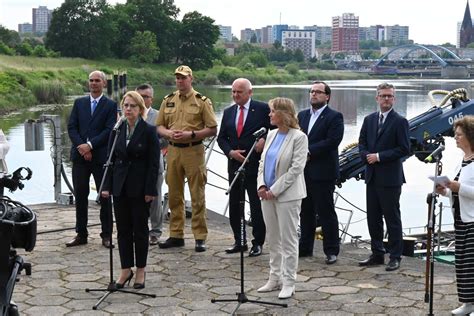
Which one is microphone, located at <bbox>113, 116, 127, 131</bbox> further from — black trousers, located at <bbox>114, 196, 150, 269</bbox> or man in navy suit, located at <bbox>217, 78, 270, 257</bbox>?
man in navy suit, located at <bbox>217, 78, 270, 257</bbox>

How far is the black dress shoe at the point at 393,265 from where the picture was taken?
6.78 metres

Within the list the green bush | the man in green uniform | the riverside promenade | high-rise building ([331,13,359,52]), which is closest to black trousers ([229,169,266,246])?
the riverside promenade

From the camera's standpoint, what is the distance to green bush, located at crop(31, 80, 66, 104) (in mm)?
39500

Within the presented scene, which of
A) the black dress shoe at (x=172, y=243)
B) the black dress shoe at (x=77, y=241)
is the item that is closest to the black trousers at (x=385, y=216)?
the black dress shoe at (x=172, y=243)

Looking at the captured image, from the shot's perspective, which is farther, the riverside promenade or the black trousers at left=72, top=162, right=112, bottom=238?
the black trousers at left=72, top=162, right=112, bottom=238

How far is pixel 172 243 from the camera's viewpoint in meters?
7.72

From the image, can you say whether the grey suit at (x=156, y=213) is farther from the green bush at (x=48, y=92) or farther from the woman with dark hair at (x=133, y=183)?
the green bush at (x=48, y=92)

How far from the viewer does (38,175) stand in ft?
53.6

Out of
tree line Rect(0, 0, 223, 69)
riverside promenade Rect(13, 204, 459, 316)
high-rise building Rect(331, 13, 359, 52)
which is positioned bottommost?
riverside promenade Rect(13, 204, 459, 316)

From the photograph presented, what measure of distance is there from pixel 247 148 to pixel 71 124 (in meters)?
1.77

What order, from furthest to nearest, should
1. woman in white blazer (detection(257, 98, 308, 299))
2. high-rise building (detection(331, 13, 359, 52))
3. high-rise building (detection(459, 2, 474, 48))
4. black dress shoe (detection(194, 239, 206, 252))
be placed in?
high-rise building (detection(331, 13, 359, 52)) < high-rise building (detection(459, 2, 474, 48)) < black dress shoe (detection(194, 239, 206, 252)) < woman in white blazer (detection(257, 98, 308, 299))

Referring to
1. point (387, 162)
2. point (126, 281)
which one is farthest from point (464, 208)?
point (126, 281)

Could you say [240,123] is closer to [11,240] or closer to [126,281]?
[126,281]

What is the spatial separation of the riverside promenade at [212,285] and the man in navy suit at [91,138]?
0.32 metres
